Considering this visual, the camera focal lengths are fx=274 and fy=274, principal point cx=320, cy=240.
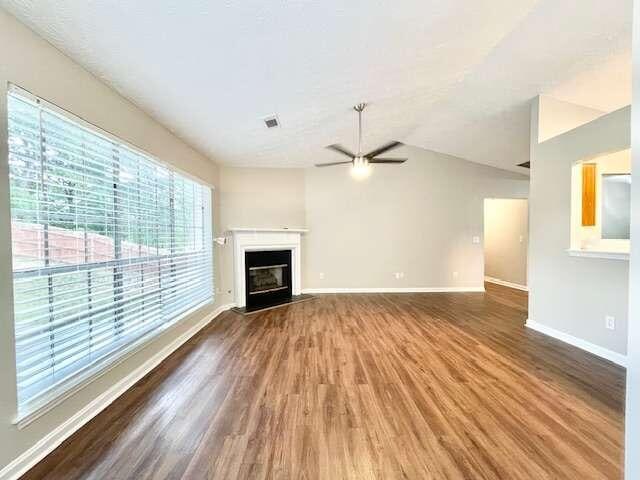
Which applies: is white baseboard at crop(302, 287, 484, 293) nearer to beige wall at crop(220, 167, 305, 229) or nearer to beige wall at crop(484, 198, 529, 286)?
beige wall at crop(484, 198, 529, 286)

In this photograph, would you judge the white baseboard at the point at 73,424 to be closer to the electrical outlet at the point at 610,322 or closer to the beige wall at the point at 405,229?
the beige wall at the point at 405,229

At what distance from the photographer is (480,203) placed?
5977 millimetres

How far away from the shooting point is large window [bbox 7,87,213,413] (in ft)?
4.99

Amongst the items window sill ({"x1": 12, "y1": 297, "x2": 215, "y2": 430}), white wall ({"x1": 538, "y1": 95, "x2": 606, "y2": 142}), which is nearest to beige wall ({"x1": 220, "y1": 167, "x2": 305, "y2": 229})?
window sill ({"x1": 12, "y1": 297, "x2": 215, "y2": 430})

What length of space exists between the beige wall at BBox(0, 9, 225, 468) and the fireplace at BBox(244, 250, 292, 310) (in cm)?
252

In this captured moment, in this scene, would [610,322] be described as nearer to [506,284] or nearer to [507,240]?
[506,284]

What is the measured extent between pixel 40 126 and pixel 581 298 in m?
4.86

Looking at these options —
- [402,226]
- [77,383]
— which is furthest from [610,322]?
[77,383]

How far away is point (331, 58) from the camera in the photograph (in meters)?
2.31

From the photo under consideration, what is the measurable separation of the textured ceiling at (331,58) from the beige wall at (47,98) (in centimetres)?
10

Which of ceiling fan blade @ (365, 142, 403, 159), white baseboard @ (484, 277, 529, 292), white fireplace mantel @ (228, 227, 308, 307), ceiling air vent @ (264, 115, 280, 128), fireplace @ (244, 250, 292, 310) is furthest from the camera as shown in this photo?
white baseboard @ (484, 277, 529, 292)

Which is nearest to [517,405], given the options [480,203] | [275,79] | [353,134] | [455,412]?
[455,412]

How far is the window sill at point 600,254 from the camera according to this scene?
255 cm

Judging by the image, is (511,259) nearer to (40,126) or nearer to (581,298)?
(581,298)
